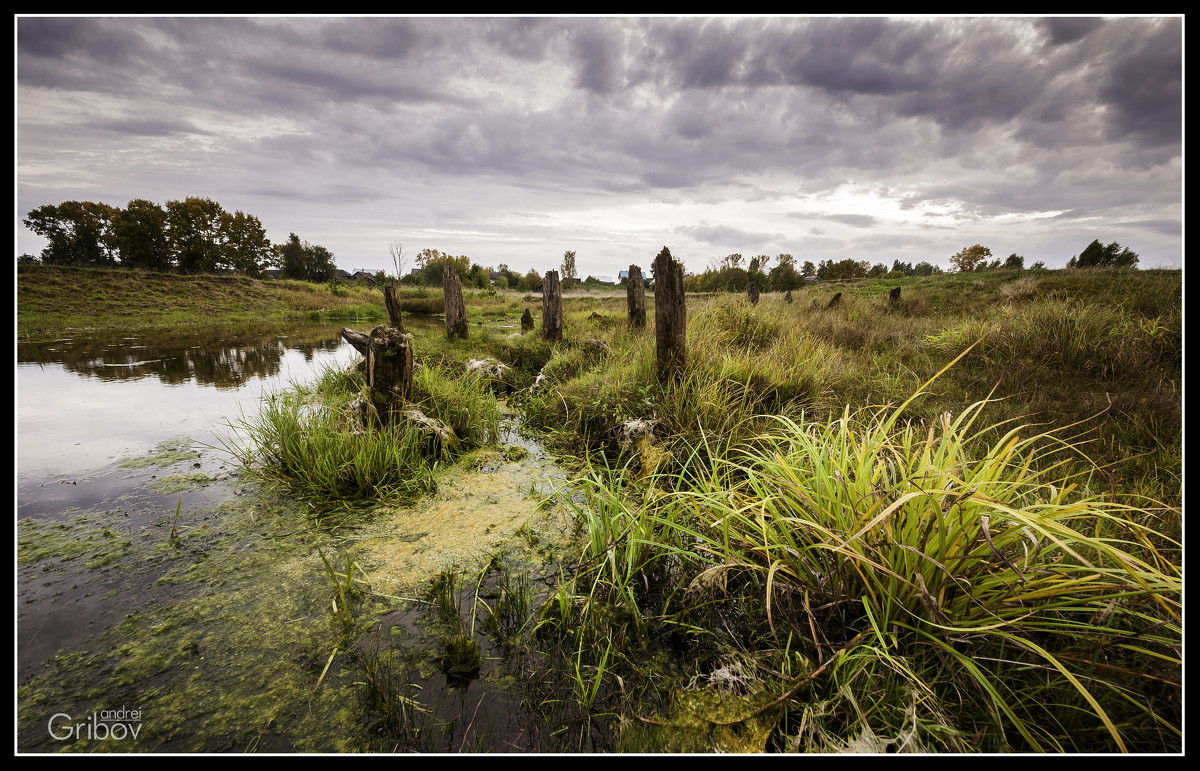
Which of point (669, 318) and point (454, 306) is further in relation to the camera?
point (454, 306)

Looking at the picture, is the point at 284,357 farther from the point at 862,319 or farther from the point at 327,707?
the point at 862,319

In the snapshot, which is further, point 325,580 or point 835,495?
point 325,580

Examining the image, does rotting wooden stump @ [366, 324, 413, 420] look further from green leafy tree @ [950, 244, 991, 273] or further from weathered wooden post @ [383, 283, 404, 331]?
green leafy tree @ [950, 244, 991, 273]

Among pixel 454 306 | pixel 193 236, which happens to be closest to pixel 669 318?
pixel 454 306

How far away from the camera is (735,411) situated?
3.63m

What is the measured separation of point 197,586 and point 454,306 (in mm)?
7203

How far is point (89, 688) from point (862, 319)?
10877 millimetres

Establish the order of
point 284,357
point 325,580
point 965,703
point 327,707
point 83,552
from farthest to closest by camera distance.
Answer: point 284,357 → point 83,552 → point 325,580 → point 327,707 → point 965,703

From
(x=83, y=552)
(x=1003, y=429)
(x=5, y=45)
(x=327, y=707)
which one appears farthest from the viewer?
(x=1003, y=429)

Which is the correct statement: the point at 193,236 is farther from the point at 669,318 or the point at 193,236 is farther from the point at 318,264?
the point at 669,318

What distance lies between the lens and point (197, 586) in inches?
80.8

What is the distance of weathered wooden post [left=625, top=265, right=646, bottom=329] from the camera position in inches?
295

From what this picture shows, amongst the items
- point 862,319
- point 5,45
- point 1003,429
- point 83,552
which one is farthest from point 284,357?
point 862,319

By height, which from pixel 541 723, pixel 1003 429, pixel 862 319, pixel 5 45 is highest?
pixel 5 45
